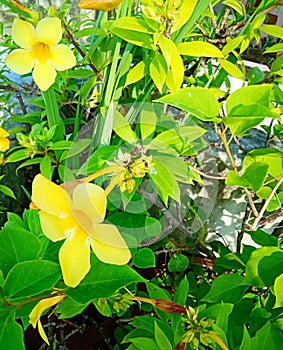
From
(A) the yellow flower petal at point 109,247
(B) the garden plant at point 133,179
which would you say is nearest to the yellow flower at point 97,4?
(B) the garden plant at point 133,179

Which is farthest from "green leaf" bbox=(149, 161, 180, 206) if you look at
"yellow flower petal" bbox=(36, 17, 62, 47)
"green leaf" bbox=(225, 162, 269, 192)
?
"yellow flower petal" bbox=(36, 17, 62, 47)

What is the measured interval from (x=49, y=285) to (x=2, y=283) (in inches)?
2.2

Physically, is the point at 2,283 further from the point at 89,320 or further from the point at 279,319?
the point at 89,320

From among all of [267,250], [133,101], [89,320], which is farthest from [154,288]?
[89,320]

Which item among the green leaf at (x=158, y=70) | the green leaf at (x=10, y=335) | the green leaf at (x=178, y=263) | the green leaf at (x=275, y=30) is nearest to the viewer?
the green leaf at (x=10, y=335)

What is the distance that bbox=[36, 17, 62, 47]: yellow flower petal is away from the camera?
0.51 meters

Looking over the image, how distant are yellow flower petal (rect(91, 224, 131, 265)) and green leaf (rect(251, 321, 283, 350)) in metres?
0.18

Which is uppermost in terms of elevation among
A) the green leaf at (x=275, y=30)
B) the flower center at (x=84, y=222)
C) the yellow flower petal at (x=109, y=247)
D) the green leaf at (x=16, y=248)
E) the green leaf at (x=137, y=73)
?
the green leaf at (x=275, y=30)

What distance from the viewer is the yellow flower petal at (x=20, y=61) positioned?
0.53m

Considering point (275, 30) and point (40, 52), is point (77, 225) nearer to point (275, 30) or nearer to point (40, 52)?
point (40, 52)

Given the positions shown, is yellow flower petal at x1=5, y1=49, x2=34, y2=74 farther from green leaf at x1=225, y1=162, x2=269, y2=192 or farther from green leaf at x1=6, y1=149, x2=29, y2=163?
green leaf at x1=225, y1=162, x2=269, y2=192

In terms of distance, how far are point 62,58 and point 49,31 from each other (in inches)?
1.5

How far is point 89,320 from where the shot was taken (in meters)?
0.92

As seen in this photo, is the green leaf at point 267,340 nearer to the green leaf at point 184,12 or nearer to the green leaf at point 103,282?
the green leaf at point 103,282
